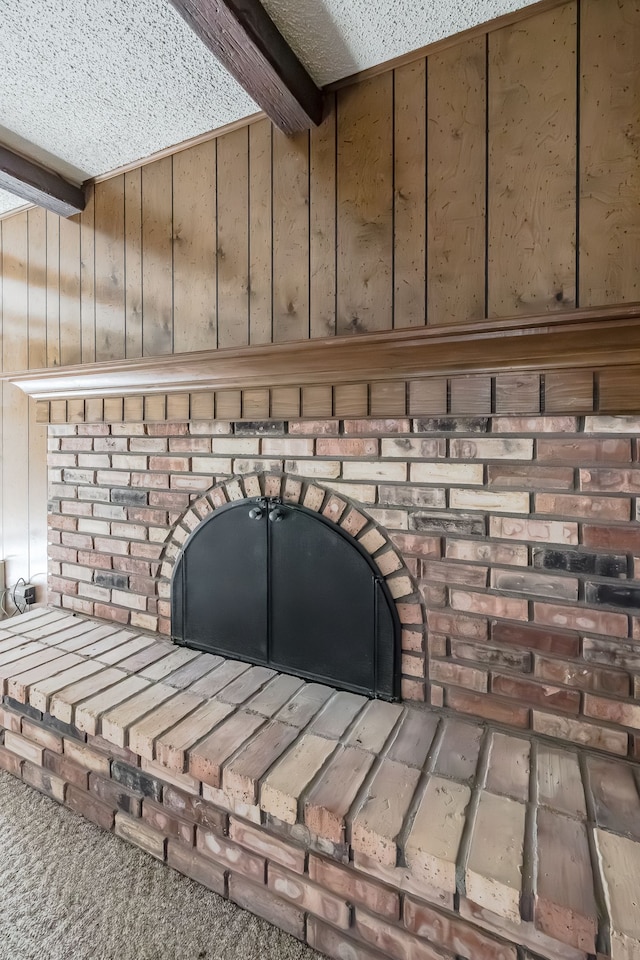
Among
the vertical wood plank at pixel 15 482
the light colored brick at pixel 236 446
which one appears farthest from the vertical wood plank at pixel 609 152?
the vertical wood plank at pixel 15 482

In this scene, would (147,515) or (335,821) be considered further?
(147,515)

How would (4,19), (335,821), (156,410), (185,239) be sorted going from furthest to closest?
(156,410) < (185,239) < (4,19) < (335,821)

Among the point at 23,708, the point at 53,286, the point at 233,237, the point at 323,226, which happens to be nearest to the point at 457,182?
the point at 323,226

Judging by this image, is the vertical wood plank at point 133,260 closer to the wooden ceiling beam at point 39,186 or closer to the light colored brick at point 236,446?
the wooden ceiling beam at point 39,186

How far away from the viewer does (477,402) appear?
1.20 metres

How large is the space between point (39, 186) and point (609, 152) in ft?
6.06

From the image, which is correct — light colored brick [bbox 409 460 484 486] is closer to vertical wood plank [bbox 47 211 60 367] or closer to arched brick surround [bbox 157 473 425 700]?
arched brick surround [bbox 157 473 425 700]

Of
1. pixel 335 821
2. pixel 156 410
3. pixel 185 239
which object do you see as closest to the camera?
pixel 335 821

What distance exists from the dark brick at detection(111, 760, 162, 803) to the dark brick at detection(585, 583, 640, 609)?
4.33 ft

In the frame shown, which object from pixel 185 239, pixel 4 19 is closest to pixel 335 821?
pixel 185 239

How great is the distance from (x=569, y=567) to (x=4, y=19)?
1.93 m

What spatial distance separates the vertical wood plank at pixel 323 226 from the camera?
132 centimetres

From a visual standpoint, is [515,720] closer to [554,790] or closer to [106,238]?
[554,790]

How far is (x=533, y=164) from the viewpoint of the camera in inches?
43.0
